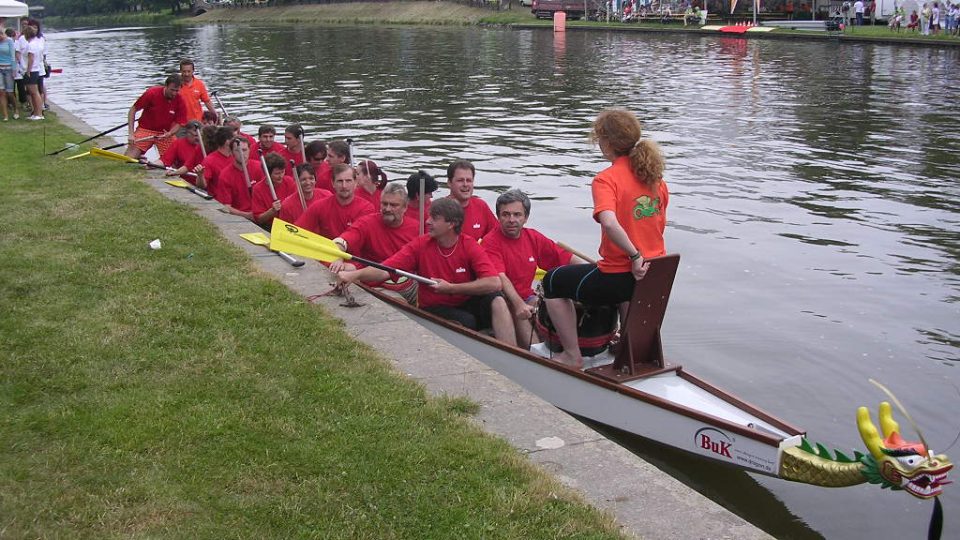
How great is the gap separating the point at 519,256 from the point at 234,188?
5.65 metres

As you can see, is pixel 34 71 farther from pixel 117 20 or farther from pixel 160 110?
pixel 117 20

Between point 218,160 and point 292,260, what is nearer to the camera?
point 292,260

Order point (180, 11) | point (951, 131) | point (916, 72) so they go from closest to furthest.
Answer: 1. point (951, 131)
2. point (916, 72)
3. point (180, 11)

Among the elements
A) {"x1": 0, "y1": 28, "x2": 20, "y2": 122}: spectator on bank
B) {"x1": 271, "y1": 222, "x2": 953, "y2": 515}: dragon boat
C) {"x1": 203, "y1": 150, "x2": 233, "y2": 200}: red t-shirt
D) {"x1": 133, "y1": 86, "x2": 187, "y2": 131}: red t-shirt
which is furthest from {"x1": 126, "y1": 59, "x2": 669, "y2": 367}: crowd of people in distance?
{"x1": 0, "y1": 28, "x2": 20, "y2": 122}: spectator on bank

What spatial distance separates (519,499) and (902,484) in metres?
1.76

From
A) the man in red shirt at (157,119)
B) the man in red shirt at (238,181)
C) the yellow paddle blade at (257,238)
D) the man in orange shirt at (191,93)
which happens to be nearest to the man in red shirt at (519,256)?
the yellow paddle blade at (257,238)

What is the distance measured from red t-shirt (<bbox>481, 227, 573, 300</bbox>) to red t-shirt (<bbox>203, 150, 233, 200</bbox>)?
5.76 m

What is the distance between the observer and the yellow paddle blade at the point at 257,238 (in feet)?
32.5

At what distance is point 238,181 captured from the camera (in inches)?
492

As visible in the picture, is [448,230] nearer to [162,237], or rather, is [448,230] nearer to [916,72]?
[162,237]

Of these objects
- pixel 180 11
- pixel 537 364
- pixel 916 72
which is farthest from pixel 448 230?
pixel 180 11

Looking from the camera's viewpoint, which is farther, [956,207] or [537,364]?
[956,207]

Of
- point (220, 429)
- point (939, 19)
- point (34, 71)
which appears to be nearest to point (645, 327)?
point (220, 429)

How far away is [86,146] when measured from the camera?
1717cm
